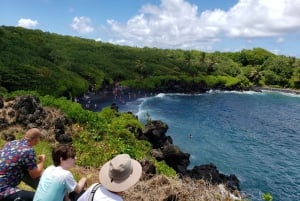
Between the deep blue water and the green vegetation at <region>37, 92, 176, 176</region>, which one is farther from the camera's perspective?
the deep blue water

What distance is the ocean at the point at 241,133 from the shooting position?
146ft

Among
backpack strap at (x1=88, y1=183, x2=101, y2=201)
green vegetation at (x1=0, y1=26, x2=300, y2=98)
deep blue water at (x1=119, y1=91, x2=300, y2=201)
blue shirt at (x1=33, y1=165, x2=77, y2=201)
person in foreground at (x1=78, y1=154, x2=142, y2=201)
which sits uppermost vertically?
person in foreground at (x1=78, y1=154, x2=142, y2=201)

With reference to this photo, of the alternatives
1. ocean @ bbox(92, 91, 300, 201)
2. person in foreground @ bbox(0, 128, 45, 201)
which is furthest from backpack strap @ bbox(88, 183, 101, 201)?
ocean @ bbox(92, 91, 300, 201)

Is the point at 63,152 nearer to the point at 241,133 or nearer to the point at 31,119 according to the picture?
the point at 31,119

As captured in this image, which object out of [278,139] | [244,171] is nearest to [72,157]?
[244,171]

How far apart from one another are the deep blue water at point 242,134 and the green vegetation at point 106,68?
12316 millimetres

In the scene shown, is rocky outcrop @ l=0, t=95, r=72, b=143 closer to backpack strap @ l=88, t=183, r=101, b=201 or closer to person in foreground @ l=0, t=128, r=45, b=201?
person in foreground @ l=0, t=128, r=45, b=201

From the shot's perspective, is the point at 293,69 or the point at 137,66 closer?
the point at 137,66

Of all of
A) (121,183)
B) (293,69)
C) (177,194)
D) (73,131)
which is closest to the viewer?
(121,183)

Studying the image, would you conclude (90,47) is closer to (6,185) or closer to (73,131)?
(73,131)

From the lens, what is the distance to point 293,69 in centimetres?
14362

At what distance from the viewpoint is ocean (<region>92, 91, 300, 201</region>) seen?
44562 millimetres

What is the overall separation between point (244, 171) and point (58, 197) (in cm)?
4150

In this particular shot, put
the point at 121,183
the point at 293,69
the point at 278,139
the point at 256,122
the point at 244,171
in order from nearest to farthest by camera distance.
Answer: the point at 121,183
the point at 244,171
the point at 278,139
the point at 256,122
the point at 293,69
